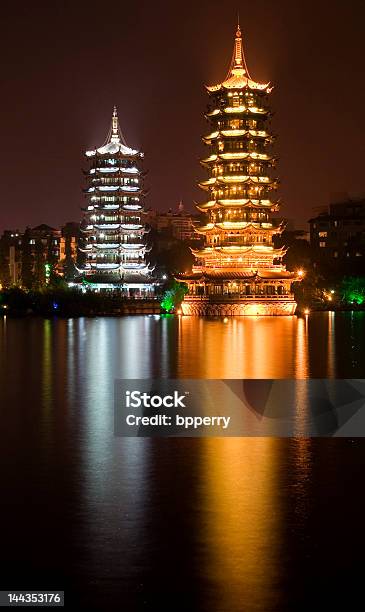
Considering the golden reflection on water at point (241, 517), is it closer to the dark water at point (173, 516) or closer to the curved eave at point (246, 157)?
the dark water at point (173, 516)

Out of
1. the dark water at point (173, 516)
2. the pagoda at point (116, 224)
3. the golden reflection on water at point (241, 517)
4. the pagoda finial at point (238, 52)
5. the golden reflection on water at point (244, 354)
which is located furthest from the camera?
the pagoda at point (116, 224)

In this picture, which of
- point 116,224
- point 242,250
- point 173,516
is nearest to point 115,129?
point 116,224

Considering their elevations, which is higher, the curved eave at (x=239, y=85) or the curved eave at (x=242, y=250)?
the curved eave at (x=239, y=85)

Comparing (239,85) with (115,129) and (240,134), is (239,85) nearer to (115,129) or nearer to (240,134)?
(240,134)

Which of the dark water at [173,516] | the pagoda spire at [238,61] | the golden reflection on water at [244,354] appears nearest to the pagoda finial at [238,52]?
the pagoda spire at [238,61]

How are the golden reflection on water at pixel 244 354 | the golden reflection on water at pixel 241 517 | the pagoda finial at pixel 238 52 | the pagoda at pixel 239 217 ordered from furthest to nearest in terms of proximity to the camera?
the pagoda finial at pixel 238 52 < the pagoda at pixel 239 217 < the golden reflection on water at pixel 244 354 < the golden reflection on water at pixel 241 517

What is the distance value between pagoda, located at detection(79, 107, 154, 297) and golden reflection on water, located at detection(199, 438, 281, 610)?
7741cm

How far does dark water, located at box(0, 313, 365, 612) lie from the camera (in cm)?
901

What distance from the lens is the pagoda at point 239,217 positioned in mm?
76625

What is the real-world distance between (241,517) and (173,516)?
812 millimetres

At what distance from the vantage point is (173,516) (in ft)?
36.9

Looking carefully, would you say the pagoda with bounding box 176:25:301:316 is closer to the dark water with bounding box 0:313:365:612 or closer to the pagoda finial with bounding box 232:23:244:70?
the pagoda finial with bounding box 232:23:244:70

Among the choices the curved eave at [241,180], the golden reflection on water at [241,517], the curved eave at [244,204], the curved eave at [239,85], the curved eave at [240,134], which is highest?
the curved eave at [239,85]

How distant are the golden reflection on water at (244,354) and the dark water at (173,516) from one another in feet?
24.1
